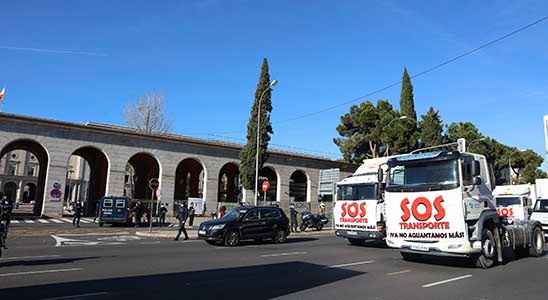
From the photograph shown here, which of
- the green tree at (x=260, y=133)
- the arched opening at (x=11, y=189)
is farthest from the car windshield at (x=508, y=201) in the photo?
the arched opening at (x=11, y=189)

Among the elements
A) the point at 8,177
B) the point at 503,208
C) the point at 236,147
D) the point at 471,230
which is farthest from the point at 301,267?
the point at 8,177

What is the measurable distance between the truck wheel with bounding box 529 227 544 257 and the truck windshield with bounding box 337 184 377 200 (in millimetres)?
5366

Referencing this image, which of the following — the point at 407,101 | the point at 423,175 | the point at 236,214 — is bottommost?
the point at 236,214

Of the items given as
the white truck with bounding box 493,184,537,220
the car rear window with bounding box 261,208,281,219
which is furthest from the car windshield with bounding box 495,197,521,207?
the car rear window with bounding box 261,208,281,219

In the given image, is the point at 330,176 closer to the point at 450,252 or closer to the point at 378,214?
the point at 378,214

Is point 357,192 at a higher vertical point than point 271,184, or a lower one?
lower

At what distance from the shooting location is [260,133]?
36000 millimetres

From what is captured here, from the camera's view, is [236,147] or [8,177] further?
[8,177]

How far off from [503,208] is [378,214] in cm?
1378

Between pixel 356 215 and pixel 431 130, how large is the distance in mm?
33418

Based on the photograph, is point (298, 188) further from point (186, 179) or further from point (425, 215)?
Answer: point (425, 215)

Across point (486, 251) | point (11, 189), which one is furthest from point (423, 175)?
point (11, 189)

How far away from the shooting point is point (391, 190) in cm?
1138

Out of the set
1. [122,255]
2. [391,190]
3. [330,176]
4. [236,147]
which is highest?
[236,147]
